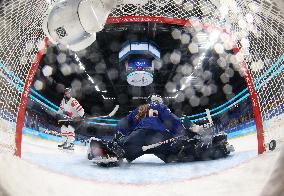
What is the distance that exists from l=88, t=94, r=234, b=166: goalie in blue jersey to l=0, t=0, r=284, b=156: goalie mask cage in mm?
561

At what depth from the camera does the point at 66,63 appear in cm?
473

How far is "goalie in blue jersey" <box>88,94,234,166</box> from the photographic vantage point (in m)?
2.44

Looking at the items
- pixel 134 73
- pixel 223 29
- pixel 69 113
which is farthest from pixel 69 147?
pixel 223 29

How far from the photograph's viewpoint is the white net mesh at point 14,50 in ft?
4.61

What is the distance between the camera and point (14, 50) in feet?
5.63

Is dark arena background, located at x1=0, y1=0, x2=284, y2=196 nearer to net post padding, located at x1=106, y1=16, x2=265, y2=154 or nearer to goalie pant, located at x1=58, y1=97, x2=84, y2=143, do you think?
net post padding, located at x1=106, y1=16, x2=265, y2=154

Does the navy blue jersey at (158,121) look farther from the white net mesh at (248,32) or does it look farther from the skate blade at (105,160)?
the white net mesh at (248,32)

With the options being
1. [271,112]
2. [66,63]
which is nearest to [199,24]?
[271,112]

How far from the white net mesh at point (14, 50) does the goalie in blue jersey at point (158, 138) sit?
2.74 ft

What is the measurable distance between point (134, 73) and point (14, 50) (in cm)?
255

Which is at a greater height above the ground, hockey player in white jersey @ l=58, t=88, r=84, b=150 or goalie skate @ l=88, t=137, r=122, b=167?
hockey player in white jersey @ l=58, t=88, r=84, b=150

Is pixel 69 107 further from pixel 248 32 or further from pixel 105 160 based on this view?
pixel 248 32

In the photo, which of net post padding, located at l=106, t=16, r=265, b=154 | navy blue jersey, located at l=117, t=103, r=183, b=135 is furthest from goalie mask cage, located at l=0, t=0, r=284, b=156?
navy blue jersey, located at l=117, t=103, r=183, b=135

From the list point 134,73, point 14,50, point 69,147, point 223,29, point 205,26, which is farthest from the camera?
point 134,73
